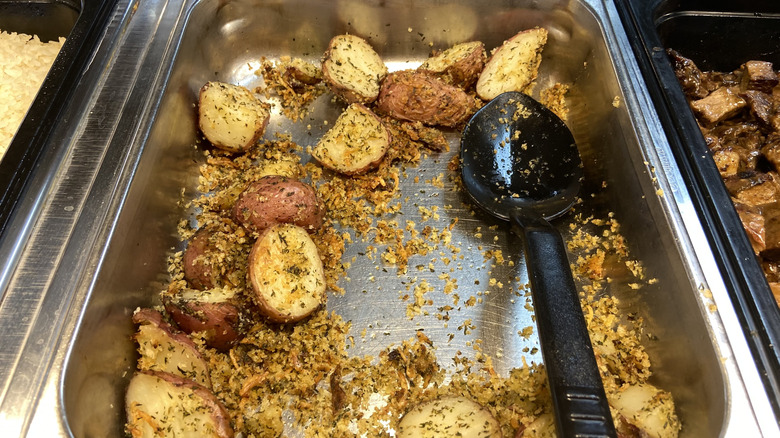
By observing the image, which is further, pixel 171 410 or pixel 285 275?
pixel 285 275

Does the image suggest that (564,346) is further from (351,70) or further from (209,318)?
(351,70)

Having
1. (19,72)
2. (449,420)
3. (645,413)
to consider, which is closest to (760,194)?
(645,413)

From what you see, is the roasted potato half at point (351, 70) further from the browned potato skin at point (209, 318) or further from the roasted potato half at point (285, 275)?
the browned potato skin at point (209, 318)

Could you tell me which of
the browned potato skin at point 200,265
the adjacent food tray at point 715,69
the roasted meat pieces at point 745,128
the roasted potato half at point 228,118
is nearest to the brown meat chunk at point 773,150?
the roasted meat pieces at point 745,128

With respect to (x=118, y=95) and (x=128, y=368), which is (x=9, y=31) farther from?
(x=128, y=368)

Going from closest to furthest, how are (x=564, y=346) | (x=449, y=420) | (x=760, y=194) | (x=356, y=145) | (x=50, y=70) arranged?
1. (x=564, y=346)
2. (x=449, y=420)
3. (x=50, y=70)
4. (x=760, y=194)
5. (x=356, y=145)

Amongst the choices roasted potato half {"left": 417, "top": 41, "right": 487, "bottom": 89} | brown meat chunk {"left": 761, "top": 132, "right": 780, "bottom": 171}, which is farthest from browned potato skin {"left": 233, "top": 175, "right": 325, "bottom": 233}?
brown meat chunk {"left": 761, "top": 132, "right": 780, "bottom": 171}
